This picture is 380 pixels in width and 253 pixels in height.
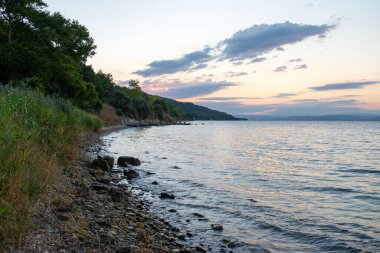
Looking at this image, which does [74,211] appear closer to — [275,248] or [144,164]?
[275,248]

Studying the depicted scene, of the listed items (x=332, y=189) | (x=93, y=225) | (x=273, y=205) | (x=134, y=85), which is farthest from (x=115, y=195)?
(x=134, y=85)

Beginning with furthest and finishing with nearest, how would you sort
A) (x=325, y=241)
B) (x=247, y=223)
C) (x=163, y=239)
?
(x=247, y=223) → (x=325, y=241) → (x=163, y=239)

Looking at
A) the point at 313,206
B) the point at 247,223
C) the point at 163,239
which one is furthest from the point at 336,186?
the point at 163,239

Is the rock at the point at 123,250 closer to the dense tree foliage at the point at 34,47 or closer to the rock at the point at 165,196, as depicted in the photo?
the rock at the point at 165,196

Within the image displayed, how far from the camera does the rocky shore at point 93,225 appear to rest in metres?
6.81

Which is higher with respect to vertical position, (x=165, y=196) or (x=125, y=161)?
(x=125, y=161)

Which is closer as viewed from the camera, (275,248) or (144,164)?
(275,248)

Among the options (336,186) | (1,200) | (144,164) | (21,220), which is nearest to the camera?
(1,200)

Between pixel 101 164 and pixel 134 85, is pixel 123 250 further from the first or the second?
pixel 134 85

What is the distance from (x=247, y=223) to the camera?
12.0 m

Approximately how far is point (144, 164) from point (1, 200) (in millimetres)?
20991

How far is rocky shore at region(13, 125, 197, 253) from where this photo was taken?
22.3 ft

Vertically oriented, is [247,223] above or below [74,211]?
below

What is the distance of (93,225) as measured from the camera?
8.64m
